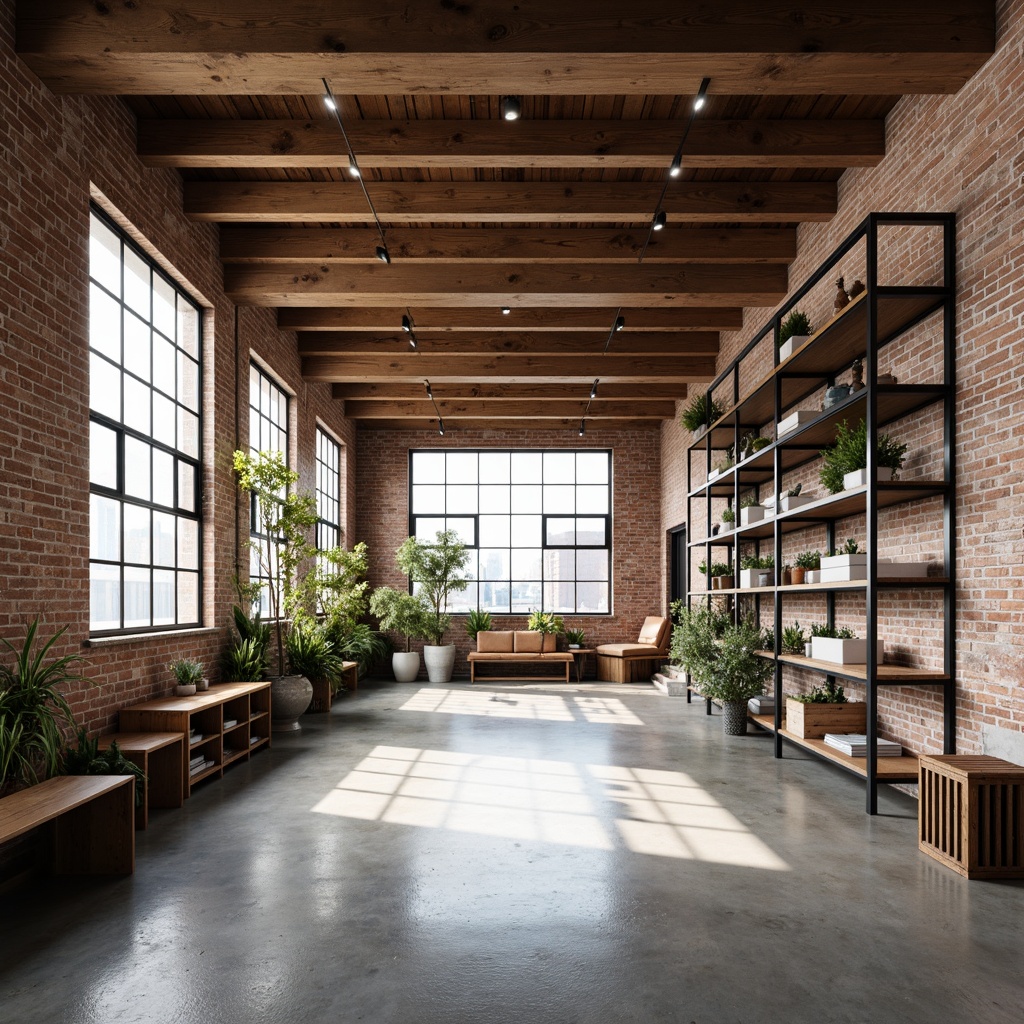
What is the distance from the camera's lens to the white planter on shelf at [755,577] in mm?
6848

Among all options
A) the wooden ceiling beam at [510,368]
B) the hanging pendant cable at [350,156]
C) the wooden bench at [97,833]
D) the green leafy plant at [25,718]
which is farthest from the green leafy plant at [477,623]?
the wooden bench at [97,833]

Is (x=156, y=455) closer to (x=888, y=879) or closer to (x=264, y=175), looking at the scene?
(x=264, y=175)

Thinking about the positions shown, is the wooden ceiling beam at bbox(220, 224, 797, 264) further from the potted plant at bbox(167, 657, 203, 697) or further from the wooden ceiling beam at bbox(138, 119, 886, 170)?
the potted plant at bbox(167, 657, 203, 697)

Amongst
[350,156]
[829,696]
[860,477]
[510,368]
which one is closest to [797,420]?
[860,477]

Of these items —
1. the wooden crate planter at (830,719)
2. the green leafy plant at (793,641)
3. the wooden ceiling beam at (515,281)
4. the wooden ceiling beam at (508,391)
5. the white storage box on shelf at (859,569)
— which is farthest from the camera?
the wooden ceiling beam at (508,391)

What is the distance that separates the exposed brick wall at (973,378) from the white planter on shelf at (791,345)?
0.60 m

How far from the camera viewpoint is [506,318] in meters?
8.24

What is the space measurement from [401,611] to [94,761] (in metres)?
7.77

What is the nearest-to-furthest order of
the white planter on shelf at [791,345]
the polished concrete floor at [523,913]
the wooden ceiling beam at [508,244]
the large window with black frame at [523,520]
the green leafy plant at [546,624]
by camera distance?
the polished concrete floor at [523,913]
the white planter on shelf at [791,345]
the wooden ceiling beam at [508,244]
the green leafy plant at [546,624]
the large window with black frame at [523,520]

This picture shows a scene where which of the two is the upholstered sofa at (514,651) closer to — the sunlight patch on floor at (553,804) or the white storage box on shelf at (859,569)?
the sunlight patch on floor at (553,804)

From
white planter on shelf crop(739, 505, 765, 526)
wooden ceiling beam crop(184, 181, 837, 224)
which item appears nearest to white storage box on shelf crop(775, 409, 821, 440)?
white planter on shelf crop(739, 505, 765, 526)

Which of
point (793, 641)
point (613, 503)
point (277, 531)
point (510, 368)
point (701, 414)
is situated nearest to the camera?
point (793, 641)

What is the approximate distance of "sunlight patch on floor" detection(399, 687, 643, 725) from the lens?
27.6ft

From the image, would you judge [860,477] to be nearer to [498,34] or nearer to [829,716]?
[829,716]
